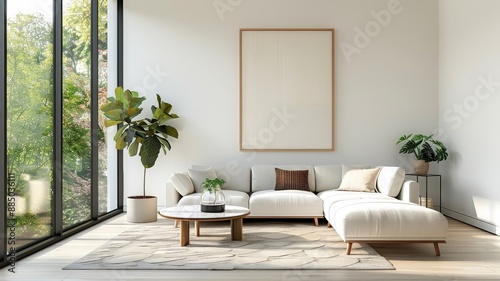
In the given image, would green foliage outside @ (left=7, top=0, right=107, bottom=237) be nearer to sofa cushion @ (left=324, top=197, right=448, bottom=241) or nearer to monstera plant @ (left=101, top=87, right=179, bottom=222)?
monstera plant @ (left=101, top=87, right=179, bottom=222)

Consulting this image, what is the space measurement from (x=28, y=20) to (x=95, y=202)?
253cm

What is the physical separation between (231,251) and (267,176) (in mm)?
2246

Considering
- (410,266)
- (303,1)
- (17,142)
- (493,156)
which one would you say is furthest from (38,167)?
(493,156)

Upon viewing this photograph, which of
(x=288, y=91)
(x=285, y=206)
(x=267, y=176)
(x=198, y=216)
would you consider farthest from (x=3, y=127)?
(x=288, y=91)

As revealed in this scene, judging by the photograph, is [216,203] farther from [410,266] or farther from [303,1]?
[303,1]

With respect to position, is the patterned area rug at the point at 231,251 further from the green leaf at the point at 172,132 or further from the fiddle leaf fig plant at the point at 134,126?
the green leaf at the point at 172,132

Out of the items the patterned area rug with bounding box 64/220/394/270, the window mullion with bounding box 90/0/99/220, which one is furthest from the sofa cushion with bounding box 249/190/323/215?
the window mullion with bounding box 90/0/99/220

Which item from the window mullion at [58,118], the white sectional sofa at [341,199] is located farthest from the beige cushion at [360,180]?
the window mullion at [58,118]

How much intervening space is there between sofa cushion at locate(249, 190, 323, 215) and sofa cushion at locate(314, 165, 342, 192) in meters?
0.63

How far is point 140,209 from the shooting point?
19.8 feet

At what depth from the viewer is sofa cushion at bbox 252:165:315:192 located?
641cm

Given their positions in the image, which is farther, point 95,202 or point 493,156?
point 95,202

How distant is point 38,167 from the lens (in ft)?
14.6

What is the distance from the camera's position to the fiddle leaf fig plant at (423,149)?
20.7ft
